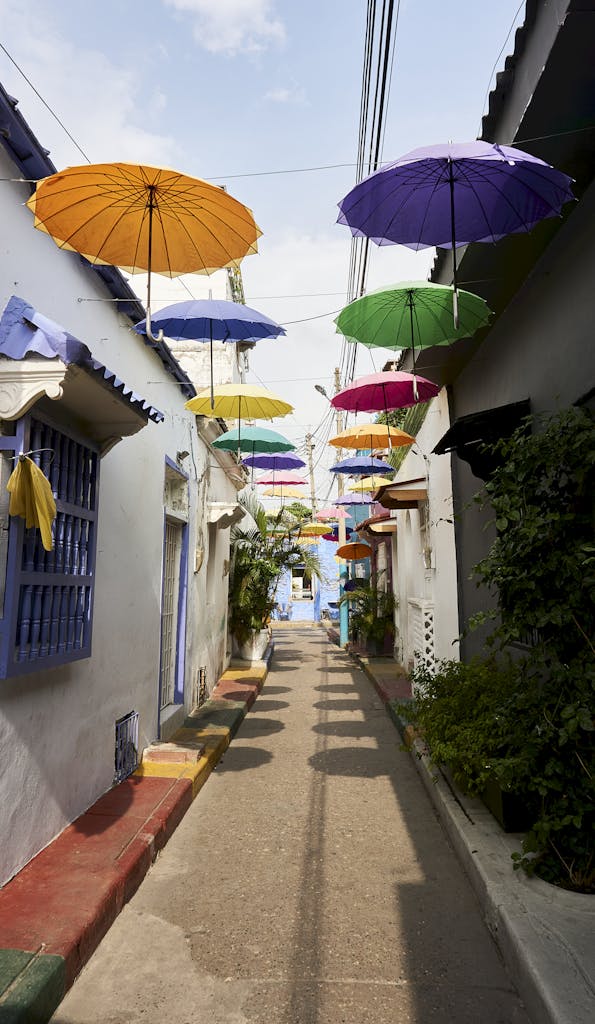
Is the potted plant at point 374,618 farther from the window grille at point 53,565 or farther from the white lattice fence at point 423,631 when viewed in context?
the window grille at point 53,565

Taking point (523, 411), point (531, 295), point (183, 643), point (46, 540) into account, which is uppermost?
point (531, 295)

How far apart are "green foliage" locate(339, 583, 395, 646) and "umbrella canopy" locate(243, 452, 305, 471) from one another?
500 cm

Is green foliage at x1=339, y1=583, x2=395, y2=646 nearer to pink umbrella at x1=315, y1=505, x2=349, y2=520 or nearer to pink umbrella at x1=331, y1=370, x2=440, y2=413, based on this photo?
pink umbrella at x1=315, y1=505, x2=349, y2=520

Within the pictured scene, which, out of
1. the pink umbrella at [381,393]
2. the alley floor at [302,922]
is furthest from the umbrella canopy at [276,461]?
the alley floor at [302,922]

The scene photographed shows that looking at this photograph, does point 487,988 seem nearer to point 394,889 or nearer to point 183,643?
point 394,889

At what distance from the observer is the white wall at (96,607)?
347 cm

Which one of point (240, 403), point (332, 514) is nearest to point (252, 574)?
point (332, 514)

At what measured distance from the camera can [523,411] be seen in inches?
205

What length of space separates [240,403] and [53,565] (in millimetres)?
3736

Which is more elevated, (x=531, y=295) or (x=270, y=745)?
(x=531, y=295)

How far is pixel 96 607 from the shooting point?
468cm

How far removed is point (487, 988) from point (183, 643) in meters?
5.28

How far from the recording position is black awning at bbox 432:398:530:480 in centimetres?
519

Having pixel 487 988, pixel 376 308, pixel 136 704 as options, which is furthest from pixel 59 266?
pixel 487 988
